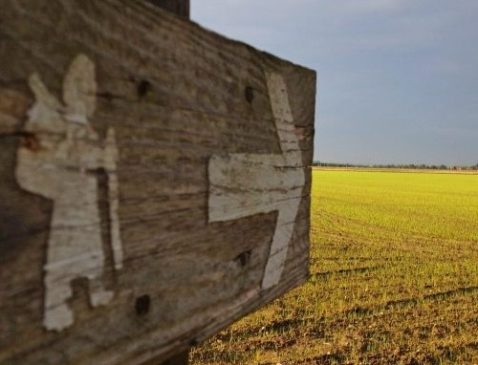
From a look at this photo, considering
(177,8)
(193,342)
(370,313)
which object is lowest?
(370,313)

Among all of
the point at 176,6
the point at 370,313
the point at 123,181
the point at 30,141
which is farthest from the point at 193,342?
the point at 370,313

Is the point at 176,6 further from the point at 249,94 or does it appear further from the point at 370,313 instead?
the point at 370,313

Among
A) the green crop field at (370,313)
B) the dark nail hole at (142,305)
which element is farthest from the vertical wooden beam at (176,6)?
the green crop field at (370,313)

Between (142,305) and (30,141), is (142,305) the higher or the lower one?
the lower one

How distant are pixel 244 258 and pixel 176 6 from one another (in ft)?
1.24

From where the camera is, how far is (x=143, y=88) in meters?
0.59

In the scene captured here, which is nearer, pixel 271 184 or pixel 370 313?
pixel 271 184

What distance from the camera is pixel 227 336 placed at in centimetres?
530

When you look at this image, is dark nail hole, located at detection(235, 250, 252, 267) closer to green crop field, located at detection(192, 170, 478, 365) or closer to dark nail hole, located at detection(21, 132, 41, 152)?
dark nail hole, located at detection(21, 132, 41, 152)

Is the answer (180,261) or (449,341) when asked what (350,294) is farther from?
(180,261)

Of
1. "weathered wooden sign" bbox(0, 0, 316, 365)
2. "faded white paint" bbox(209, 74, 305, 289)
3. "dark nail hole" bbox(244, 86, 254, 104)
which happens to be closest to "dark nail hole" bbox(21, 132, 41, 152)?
"weathered wooden sign" bbox(0, 0, 316, 365)

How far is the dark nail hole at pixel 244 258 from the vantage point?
2.66ft

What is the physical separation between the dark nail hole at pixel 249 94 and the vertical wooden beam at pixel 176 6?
0.13 m

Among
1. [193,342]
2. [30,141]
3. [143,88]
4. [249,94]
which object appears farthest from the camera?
[249,94]
